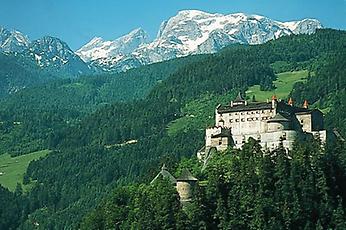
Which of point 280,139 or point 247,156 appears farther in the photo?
point 280,139

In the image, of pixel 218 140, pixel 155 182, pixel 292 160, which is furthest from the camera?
pixel 218 140

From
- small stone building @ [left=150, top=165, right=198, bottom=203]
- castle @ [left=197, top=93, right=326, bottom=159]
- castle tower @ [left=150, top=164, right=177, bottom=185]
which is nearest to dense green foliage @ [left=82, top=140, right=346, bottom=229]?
small stone building @ [left=150, top=165, right=198, bottom=203]

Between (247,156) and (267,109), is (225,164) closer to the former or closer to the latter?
(247,156)

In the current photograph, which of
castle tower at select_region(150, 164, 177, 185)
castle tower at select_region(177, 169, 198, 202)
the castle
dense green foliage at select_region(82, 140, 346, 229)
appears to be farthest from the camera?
the castle

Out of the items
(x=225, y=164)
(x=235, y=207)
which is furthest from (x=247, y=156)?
(x=235, y=207)

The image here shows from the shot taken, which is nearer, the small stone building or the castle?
the small stone building

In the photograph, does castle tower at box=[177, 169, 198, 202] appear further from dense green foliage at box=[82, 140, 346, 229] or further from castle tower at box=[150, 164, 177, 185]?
castle tower at box=[150, 164, 177, 185]

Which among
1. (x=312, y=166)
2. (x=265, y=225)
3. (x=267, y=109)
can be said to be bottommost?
(x=265, y=225)

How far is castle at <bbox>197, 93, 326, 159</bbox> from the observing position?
452ft

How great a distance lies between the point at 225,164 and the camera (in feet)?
426

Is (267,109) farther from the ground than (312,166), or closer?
farther from the ground

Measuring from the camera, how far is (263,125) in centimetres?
14188

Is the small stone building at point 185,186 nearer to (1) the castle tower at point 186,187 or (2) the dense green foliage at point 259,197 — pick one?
(1) the castle tower at point 186,187

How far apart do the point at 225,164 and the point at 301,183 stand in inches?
569
